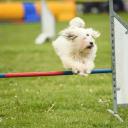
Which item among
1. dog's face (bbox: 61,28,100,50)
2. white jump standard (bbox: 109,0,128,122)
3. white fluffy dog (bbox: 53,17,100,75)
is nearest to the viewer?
dog's face (bbox: 61,28,100,50)

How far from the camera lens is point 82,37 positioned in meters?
6.38

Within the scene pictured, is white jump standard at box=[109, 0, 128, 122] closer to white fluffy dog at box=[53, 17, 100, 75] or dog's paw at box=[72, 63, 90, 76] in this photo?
white fluffy dog at box=[53, 17, 100, 75]

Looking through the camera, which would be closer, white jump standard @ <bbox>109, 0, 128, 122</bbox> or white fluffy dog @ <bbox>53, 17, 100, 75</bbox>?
white fluffy dog @ <bbox>53, 17, 100, 75</bbox>

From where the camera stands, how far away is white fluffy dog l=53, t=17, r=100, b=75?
6.44 m

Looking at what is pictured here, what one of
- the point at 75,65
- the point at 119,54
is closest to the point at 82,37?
the point at 75,65

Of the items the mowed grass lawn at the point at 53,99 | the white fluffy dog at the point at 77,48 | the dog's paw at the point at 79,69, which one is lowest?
the mowed grass lawn at the point at 53,99

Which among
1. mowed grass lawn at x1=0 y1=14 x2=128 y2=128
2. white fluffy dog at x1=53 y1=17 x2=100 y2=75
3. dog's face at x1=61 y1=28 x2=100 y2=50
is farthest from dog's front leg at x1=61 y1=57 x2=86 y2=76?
mowed grass lawn at x1=0 y1=14 x2=128 y2=128

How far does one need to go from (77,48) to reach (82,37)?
188 mm

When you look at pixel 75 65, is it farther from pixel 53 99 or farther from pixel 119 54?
pixel 53 99

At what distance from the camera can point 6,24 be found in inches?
930

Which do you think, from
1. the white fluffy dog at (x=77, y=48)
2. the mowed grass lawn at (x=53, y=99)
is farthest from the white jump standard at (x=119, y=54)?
the mowed grass lawn at (x=53, y=99)

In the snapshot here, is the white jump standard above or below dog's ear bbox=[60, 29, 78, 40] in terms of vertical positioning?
below

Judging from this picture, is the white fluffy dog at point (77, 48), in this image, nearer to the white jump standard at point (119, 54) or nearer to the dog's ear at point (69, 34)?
the dog's ear at point (69, 34)

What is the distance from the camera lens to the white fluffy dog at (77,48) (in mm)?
6438
